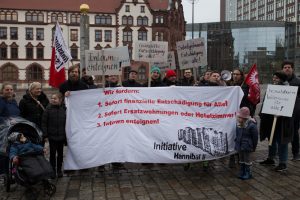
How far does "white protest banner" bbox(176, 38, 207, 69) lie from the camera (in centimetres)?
1024

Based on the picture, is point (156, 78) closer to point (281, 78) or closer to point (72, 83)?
point (72, 83)

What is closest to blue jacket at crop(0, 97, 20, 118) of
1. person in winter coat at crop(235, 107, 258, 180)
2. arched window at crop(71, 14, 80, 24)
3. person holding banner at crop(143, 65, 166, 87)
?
person holding banner at crop(143, 65, 166, 87)

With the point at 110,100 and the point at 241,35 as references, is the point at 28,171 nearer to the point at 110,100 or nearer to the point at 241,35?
the point at 110,100

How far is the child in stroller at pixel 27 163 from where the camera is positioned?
241 inches

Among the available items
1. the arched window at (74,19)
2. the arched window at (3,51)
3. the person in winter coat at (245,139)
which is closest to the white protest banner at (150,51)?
the person in winter coat at (245,139)

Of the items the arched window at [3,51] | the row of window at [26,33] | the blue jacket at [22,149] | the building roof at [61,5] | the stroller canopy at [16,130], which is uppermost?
the building roof at [61,5]

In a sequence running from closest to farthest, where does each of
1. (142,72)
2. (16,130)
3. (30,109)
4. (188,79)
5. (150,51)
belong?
(16,130) < (30,109) < (188,79) < (150,51) < (142,72)

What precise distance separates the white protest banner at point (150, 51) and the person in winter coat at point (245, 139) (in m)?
3.42

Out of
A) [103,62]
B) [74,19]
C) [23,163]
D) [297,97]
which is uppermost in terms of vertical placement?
[74,19]

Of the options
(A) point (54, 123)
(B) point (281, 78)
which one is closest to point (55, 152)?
(A) point (54, 123)

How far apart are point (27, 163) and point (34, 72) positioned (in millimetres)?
69059

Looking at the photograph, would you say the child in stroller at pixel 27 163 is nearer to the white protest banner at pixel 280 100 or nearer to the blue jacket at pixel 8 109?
the blue jacket at pixel 8 109

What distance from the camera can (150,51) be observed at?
10.3m

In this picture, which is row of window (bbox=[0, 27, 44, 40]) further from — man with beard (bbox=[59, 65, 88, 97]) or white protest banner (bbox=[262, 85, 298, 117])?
white protest banner (bbox=[262, 85, 298, 117])
